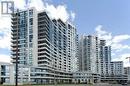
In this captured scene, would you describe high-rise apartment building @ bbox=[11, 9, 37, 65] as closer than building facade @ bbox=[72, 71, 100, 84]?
Yes

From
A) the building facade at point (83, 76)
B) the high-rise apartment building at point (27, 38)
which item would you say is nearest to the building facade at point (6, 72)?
the high-rise apartment building at point (27, 38)

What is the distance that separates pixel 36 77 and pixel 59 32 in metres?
51.1

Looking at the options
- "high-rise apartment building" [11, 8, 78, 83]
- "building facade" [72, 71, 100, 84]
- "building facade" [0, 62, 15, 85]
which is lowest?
"building facade" [72, 71, 100, 84]

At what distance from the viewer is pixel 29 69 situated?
13288cm

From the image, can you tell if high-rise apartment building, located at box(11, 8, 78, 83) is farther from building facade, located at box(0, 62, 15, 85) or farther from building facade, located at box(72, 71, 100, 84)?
building facade, located at box(72, 71, 100, 84)

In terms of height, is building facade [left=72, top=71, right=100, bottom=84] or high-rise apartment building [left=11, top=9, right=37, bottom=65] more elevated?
high-rise apartment building [left=11, top=9, right=37, bottom=65]

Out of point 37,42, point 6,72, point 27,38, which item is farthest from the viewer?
point 27,38

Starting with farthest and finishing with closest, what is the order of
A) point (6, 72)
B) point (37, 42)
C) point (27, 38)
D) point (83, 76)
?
point (83, 76) < point (27, 38) < point (37, 42) < point (6, 72)

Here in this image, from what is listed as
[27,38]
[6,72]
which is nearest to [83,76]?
[27,38]

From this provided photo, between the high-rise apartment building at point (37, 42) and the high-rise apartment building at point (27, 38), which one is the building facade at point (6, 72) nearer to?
the high-rise apartment building at point (37, 42)

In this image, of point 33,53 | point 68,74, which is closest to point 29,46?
point 33,53

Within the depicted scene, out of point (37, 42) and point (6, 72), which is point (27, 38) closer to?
point (37, 42)

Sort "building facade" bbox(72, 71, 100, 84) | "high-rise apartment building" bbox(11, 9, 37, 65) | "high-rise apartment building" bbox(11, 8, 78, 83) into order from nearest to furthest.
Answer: "high-rise apartment building" bbox(11, 8, 78, 83) → "high-rise apartment building" bbox(11, 9, 37, 65) → "building facade" bbox(72, 71, 100, 84)

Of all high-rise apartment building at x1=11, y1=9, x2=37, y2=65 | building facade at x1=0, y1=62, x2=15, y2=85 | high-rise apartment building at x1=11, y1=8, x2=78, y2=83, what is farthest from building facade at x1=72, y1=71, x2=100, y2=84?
building facade at x1=0, y1=62, x2=15, y2=85
